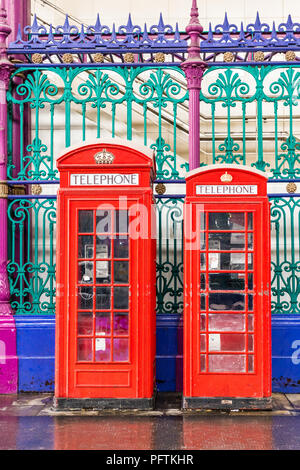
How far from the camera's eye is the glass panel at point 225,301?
5.96 m

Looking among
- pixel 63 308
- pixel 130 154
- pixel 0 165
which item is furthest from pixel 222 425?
pixel 0 165

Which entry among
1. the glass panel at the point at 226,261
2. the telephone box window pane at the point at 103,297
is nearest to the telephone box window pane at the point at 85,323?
the telephone box window pane at the point at 103,297

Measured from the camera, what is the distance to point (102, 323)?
5.96m

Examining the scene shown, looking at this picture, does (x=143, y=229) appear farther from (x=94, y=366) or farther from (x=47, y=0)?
(x=47, y=0)

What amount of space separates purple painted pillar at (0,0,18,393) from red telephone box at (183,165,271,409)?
220 centimetres

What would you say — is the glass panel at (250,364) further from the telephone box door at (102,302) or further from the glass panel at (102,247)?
the glass panel at (102,247)

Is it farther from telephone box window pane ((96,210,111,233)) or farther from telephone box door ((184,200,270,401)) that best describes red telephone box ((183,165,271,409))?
telephone box window pane ((96,210,111,233))

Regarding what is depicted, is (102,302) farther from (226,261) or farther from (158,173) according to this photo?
(158,173)

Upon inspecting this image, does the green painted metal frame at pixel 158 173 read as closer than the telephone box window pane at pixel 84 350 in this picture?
No

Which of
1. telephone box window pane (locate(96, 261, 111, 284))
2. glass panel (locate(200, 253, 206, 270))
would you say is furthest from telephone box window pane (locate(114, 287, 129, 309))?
glass panel (locate(200, 253, 206, 270))

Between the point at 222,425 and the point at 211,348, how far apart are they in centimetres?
82

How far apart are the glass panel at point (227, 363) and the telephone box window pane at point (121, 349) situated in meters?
0.88

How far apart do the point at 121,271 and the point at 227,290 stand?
1.14m

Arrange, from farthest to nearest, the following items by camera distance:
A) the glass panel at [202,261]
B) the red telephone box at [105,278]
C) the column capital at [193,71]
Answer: the column capital at [193,71] < the glass panel at [202,261] < the red telephone box at [105,278]
